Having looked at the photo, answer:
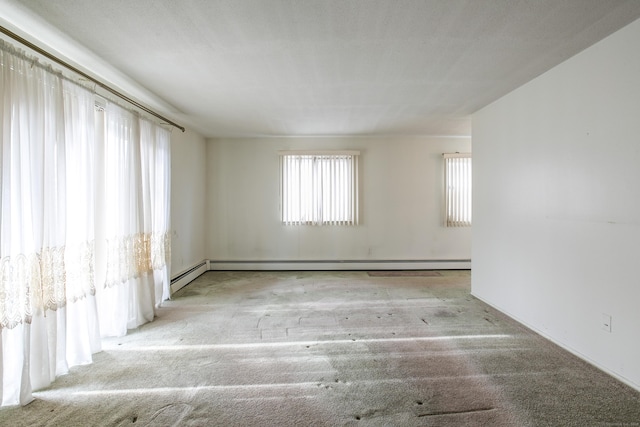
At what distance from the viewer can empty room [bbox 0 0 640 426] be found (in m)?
1.85

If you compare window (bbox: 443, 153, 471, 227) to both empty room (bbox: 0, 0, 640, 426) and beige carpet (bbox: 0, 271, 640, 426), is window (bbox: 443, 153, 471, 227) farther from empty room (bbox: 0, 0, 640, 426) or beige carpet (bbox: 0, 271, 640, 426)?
beige carpet (bbox: 0, 271, 640, 426)

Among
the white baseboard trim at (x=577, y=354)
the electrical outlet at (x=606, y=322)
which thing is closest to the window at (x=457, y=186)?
the white baseboard trim at (x=577, y=354)

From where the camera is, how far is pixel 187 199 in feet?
16.0

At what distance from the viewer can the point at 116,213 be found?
9.52 ft

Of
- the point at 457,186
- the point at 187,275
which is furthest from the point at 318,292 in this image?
→ the point at 457,186

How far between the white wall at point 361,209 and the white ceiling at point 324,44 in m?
2.02

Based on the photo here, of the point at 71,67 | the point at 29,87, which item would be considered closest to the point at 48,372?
the point at 29,87

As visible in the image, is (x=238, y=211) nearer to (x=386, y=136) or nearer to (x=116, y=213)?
(x=116, y=213)

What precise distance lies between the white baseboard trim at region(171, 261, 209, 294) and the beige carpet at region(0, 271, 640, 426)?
798 millimetres

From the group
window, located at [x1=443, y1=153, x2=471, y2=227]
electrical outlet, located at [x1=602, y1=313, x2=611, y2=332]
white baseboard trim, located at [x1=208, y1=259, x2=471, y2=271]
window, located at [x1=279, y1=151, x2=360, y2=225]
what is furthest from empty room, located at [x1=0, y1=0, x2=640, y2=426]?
window, located at [x1=443, y1=153, x2=471, y2=227]

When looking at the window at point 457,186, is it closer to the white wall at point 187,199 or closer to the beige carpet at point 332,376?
the beige carpet at point 332,376

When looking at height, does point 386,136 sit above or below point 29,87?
above

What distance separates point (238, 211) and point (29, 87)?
12.5 ft

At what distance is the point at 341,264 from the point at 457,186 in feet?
8.98
